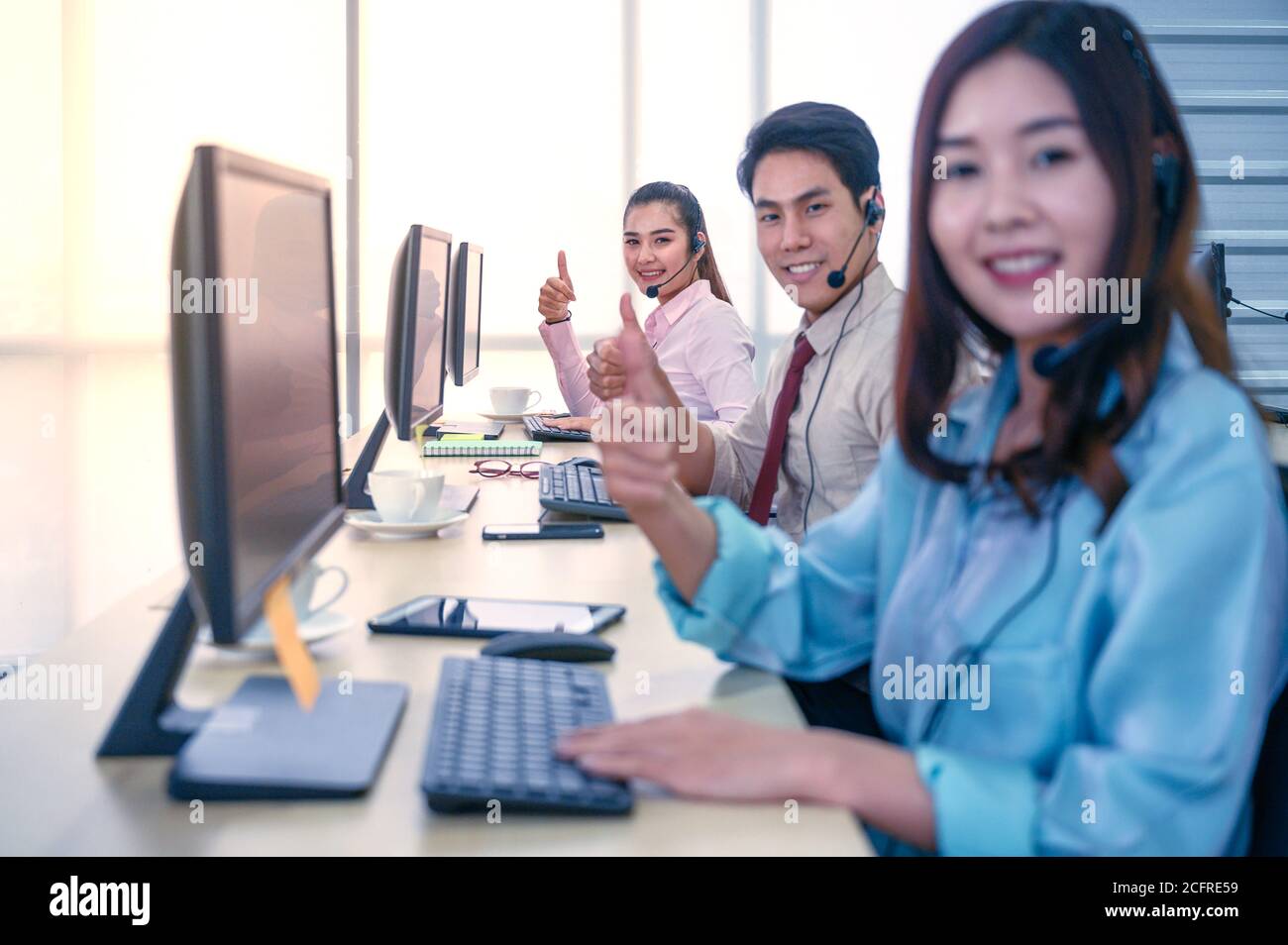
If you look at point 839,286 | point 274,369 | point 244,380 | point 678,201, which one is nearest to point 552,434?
point 678,201

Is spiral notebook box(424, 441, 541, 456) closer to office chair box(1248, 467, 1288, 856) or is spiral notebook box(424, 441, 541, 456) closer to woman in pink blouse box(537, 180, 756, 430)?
woman in pink blouse box(537, 180, 756, 430)

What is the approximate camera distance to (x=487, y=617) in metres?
1.21

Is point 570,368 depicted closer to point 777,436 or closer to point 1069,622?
point 777,436

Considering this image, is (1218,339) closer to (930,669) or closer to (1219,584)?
(1219,584)

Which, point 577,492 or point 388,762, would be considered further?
point 577,492

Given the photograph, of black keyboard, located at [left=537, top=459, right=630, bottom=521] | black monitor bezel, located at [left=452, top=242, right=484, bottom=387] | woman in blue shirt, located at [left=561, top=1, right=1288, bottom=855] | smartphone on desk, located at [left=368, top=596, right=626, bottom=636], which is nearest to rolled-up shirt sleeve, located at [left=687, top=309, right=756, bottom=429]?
black monitor bezel, located at [left=452, top=242, right=484, bottom=387]

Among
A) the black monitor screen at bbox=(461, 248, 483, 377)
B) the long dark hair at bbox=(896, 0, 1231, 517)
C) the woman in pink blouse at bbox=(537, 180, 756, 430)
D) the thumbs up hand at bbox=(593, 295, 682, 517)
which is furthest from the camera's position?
the woman in pink blouse at bbox=(537, 180, 756, 430)

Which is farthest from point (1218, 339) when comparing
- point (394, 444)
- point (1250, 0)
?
point (1250, 0)

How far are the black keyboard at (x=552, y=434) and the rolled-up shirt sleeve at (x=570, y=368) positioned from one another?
0.41 metres

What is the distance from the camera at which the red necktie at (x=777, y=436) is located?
6.39 feet

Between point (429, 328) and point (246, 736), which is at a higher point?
point (429, 328)

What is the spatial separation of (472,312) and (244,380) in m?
2.22

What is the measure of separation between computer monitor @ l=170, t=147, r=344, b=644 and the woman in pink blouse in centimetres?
194

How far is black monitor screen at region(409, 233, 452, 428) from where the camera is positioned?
174 centimetres
